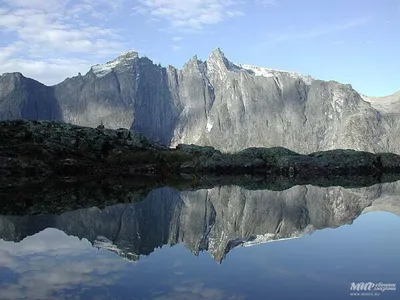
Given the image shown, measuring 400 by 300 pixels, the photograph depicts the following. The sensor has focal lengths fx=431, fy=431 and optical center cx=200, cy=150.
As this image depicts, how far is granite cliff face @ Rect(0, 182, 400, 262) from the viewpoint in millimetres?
23953

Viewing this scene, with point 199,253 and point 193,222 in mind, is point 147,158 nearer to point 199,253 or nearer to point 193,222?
point 193,222

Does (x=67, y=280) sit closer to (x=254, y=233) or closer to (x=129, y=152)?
(x=254, y=233)

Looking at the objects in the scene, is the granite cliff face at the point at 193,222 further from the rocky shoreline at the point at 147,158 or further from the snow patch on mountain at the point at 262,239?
the rocky shoreline at the point at 147,158

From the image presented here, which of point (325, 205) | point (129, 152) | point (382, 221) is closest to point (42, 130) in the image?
point (129, 152)

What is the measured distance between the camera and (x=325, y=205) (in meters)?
39.7

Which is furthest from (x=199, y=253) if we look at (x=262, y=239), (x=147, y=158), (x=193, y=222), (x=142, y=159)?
(x=147, y=158)

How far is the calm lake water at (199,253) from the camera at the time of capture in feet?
49.0

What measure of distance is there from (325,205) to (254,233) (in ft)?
49.4

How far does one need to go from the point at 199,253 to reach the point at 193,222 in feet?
34.1

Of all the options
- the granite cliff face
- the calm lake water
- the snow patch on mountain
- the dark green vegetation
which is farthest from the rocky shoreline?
the snow patch on mountain

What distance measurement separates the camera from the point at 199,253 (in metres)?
20.9

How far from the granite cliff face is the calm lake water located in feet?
0.27

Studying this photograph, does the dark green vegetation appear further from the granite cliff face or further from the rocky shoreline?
the granite cliff face

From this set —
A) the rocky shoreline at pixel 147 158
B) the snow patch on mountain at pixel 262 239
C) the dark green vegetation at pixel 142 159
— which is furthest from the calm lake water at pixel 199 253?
the rocky shoreline at pixel 147 158
